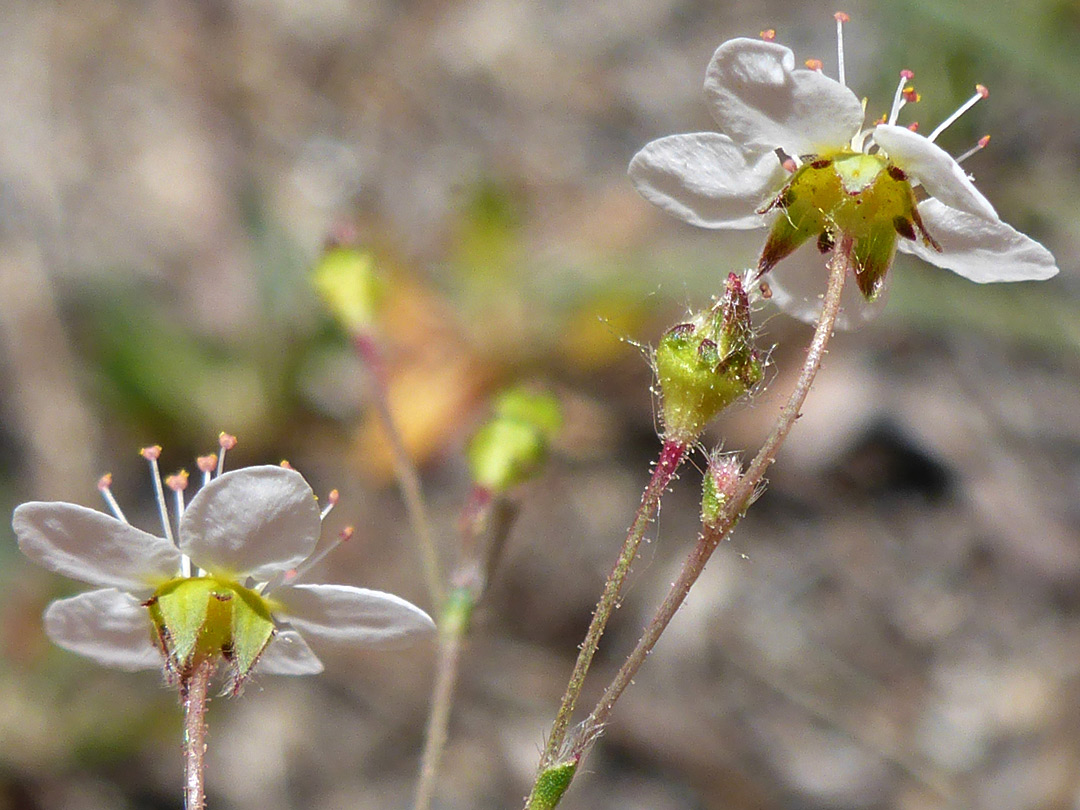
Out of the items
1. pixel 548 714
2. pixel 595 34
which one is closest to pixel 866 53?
pixel 595 34

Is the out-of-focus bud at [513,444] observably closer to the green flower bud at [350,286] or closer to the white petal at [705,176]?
the green flower bud at [350,286]

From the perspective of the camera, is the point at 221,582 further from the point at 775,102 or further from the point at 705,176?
the point at 775,102

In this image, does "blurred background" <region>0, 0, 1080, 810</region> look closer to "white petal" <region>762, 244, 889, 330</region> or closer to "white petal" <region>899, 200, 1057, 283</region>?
"white petal" <region>762, 244, 889, 330</region>

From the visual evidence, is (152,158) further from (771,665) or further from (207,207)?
(771,665)

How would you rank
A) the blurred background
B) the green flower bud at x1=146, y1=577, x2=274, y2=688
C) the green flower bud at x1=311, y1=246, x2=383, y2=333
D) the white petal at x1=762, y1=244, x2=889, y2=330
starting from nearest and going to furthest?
the green flower bud at x1=146, y1=577, x2=274, y2=688
the white petal at x1=762, y1=244, x2=889, y2=330
the green flower bud at x1=311, y1=246, x2=383, y2=333
the blurred background

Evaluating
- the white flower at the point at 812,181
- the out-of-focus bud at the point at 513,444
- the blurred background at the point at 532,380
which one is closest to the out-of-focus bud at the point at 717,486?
the white flower at the point at 812,181

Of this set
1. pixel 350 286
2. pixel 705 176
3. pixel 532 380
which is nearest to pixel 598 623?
pixel 705 176

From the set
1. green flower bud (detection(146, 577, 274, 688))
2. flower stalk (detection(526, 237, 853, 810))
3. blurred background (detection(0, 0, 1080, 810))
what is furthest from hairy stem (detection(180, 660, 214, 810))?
blurred background (detection(0, 0, 1080, 810))
